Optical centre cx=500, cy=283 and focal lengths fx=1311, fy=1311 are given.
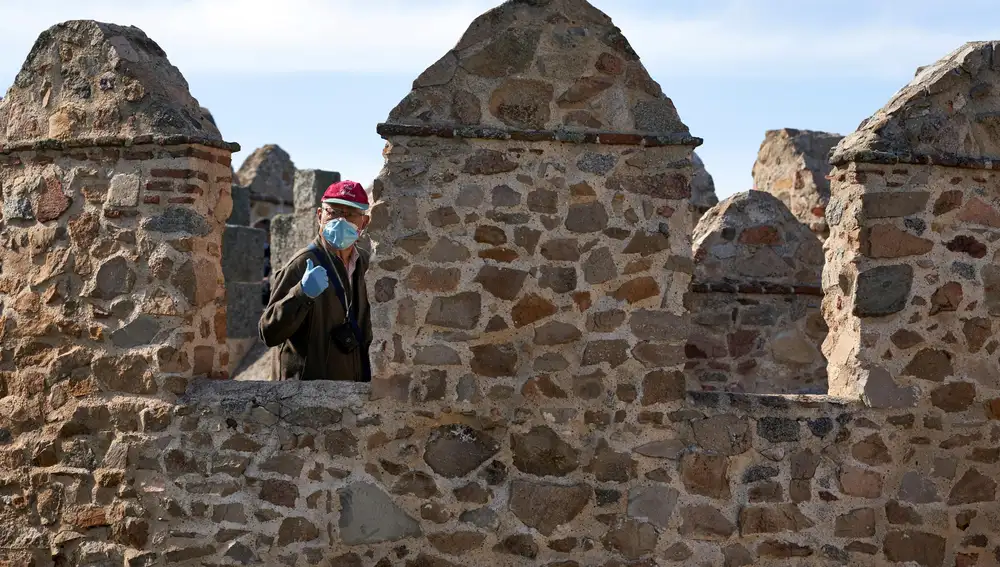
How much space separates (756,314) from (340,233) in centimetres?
347

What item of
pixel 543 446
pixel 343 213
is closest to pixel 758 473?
pixel 543 446

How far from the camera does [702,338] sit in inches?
337

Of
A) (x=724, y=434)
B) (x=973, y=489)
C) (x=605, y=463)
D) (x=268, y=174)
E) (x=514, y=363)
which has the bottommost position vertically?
(x=973, y=489)

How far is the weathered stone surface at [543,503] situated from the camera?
543cm

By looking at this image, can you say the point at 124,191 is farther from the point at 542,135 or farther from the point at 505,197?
the point at 542,135

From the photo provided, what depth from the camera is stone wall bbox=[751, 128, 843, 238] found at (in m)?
10.8

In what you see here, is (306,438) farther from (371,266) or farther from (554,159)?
(554,159)

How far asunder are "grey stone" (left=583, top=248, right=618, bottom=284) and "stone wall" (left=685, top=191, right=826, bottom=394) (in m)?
3.10

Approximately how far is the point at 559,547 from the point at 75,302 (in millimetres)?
2339

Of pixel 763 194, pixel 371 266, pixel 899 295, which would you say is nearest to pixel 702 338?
pixel 763 194

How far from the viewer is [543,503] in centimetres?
543

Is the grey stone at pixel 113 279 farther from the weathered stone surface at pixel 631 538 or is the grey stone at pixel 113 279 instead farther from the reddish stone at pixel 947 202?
the reddish stone at pixel 947 202

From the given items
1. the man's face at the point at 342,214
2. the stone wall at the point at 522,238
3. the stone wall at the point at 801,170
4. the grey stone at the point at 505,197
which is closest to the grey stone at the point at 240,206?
the stone wall at the point at 801,170

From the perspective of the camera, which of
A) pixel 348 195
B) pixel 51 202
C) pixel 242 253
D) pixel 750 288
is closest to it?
pixel 51 202
